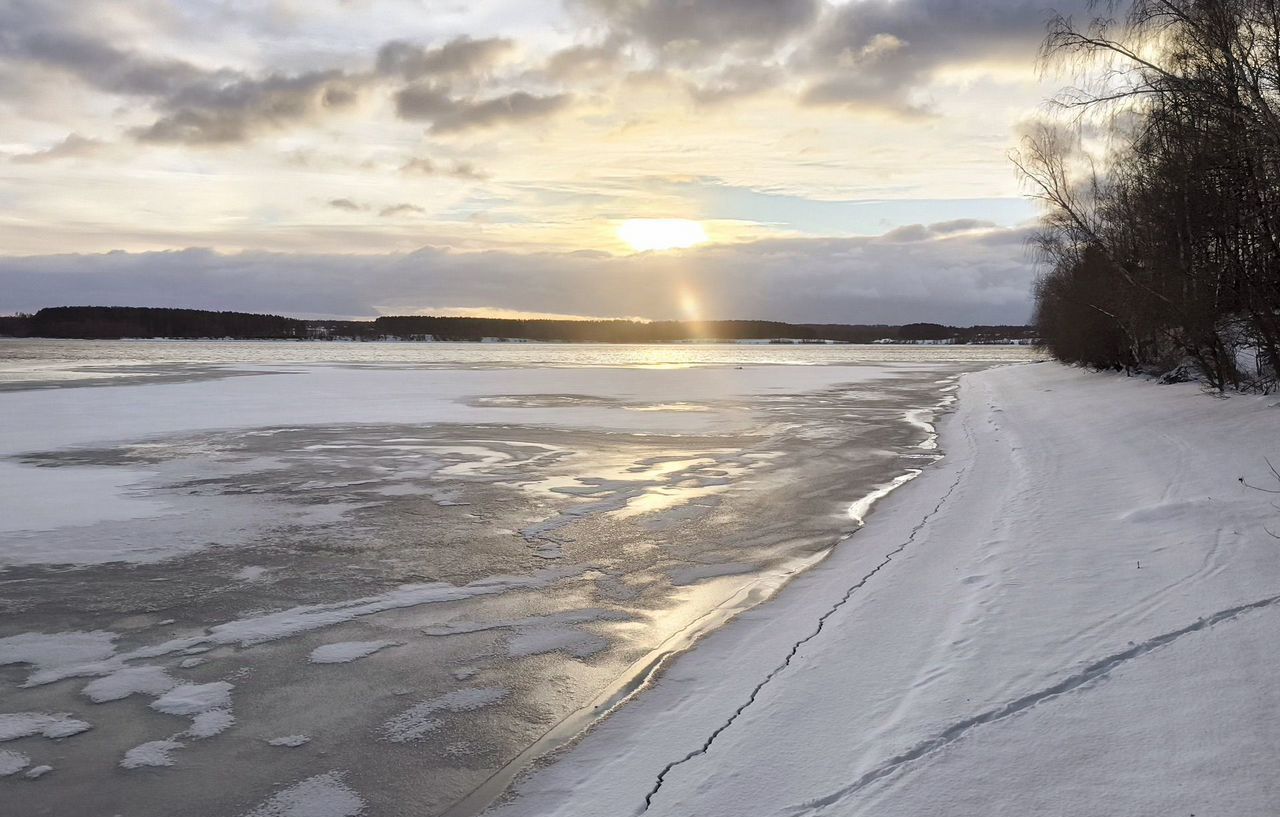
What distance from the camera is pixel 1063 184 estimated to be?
71.7 ft

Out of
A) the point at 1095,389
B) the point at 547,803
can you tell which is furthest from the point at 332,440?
the point at 1095,389

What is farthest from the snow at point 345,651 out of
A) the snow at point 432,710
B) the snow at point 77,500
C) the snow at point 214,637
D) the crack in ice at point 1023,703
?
the snow at point 77,500

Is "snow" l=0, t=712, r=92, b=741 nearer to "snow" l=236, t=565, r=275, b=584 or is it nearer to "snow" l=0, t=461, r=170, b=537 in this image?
"snow" l=236, t=565, r=275, b=584

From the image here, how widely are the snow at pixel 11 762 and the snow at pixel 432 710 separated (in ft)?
5.24

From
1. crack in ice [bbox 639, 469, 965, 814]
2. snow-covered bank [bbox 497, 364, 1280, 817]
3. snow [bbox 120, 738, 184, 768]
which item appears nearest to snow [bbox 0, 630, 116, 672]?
snow [bbox 120, 738, 184, 768]

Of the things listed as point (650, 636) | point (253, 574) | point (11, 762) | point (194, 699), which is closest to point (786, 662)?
point (650, 636)

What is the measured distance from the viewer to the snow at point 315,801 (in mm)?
3697

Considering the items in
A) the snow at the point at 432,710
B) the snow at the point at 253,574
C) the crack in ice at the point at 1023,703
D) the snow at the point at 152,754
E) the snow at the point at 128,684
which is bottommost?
the snow at the point at 152,754

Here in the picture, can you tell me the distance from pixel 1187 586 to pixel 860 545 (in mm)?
3012

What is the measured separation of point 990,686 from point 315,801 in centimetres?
315

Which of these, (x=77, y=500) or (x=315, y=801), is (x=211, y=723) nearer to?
(x=315, y=801)

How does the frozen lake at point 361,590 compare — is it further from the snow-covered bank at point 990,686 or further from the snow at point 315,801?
the snow-covered bank at point 990,686

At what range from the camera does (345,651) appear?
557cm

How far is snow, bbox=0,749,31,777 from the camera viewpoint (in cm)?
404
